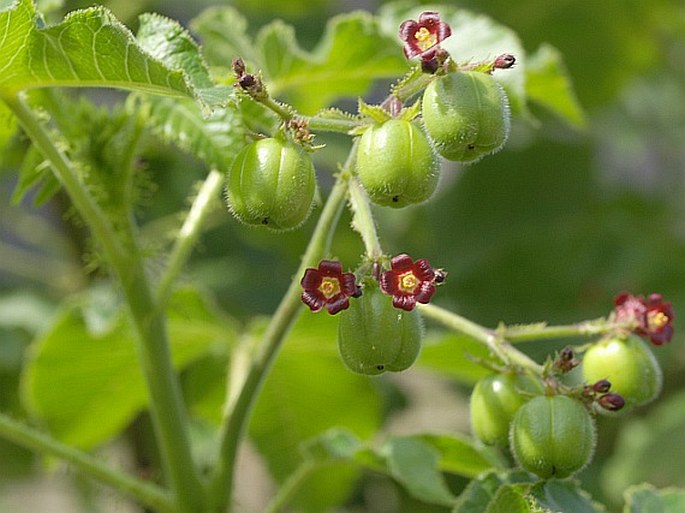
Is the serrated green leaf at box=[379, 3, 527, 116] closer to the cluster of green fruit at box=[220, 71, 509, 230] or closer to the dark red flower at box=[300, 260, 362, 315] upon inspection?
the cluster of green fruit at box=[220, 71, 509, 230]

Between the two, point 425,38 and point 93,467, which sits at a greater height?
point 425,38

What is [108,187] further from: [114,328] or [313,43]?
[313,43]

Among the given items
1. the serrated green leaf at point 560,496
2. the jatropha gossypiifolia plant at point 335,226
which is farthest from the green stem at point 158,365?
the serrated green leaf at point 560,496

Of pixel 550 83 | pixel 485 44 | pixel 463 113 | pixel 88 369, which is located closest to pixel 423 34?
pixel 463 113

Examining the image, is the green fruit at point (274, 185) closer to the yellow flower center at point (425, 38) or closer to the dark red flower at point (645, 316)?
the yellow flower center at point (425, 38)

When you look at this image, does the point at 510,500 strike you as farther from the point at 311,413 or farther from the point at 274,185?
the point at 311,413

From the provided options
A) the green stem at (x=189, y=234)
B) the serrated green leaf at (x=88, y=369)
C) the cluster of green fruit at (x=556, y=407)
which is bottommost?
the serrated green leaf at (x=88, y=369)
